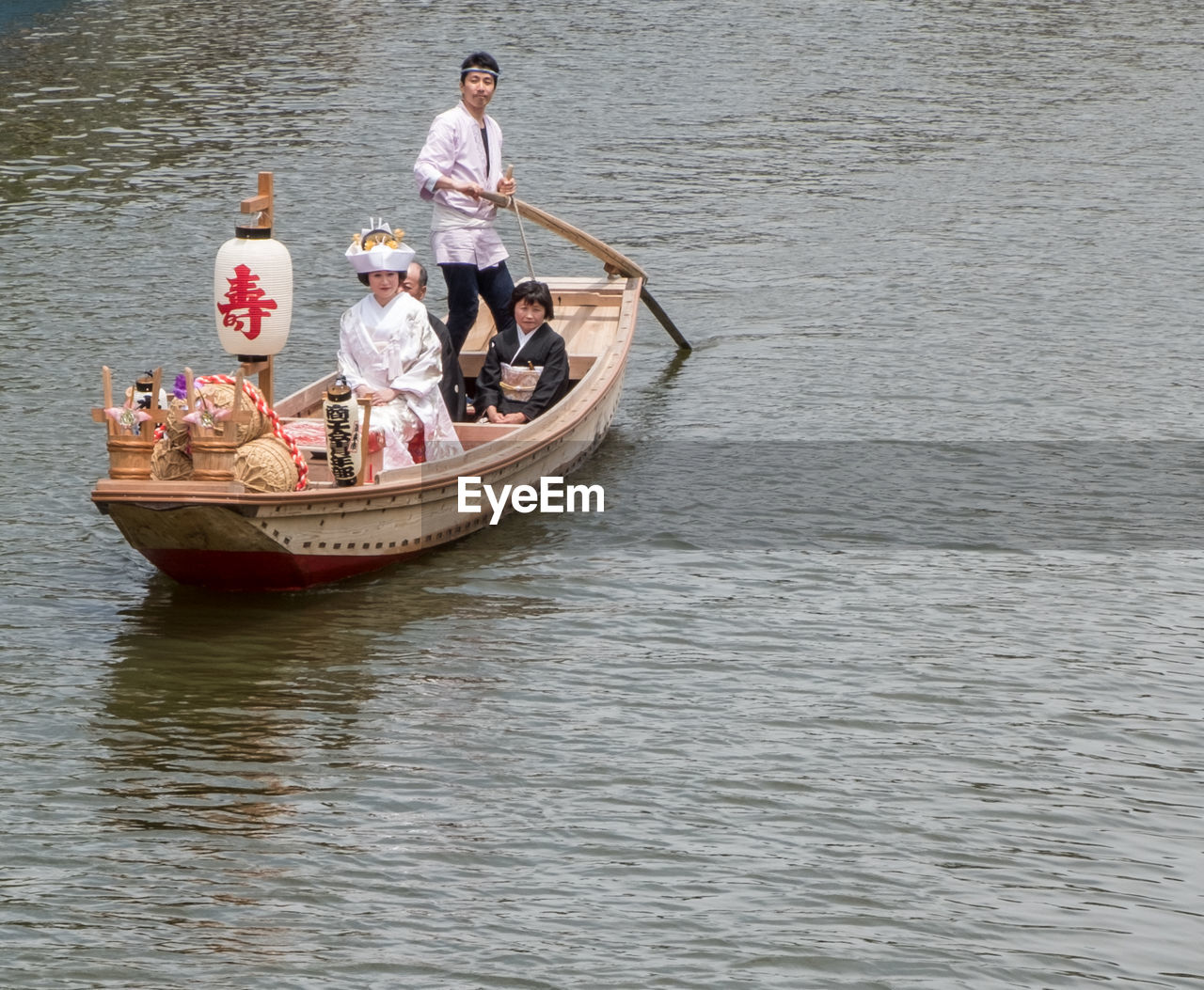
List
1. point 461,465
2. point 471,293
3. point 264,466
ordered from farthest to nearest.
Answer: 1. point 471,293
2. point 461,465
3. point 264,466

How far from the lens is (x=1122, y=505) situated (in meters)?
12.3

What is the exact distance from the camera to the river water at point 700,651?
7414 mm

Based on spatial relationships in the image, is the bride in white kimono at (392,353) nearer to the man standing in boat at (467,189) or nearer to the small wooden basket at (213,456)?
the small wooden basket at (213,456)

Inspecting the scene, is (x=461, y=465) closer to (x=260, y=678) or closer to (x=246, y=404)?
(x=246, y=404)

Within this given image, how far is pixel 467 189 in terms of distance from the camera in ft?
42.0

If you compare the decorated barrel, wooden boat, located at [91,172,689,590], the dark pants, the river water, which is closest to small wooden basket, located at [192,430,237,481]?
wooden boat, located at [91,172,689,590]

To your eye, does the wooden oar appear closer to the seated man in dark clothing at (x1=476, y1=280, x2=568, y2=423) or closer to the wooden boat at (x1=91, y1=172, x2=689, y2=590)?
the wooden boat at (x1=91, y1=172, x2=689, y2=590)

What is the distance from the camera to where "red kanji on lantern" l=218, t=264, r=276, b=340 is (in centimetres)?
1053

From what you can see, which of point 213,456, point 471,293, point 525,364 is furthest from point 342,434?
point 471,293

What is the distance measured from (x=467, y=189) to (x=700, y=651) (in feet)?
14.2

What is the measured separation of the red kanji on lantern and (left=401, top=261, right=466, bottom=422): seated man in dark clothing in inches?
43.8

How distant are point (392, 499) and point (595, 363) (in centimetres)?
307

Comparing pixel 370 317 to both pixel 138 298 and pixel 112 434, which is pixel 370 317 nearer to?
pixel 112 434

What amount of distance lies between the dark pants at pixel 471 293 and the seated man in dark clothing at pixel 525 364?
0.32 m
